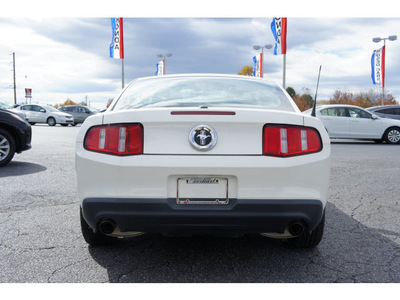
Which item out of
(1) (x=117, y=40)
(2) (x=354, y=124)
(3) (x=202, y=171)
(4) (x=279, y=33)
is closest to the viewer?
(3) (x=202, y=171)

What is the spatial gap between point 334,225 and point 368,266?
1052 millimetres

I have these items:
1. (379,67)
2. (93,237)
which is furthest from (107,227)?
(379,67)

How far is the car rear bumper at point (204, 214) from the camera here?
2502mm

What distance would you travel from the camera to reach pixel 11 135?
7.74m

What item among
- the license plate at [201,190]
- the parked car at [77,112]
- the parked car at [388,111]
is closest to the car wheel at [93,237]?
the license plate at [201,190]

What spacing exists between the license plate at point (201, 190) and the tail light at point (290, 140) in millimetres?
368

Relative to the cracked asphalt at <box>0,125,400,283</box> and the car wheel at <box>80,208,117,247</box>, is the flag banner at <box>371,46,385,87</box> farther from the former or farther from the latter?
the car wheel at <box>80,208,117,247</box>

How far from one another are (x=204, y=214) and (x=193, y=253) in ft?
2.56

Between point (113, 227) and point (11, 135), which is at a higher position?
point (11, 135)

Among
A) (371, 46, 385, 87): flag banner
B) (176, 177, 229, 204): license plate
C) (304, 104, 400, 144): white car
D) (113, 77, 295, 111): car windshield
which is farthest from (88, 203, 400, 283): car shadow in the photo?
(371, 46, 385, 87): flag banner

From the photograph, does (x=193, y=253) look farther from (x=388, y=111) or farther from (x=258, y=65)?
(x=258, y=65)

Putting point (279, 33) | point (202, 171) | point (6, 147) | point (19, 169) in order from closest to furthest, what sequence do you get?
point (202, 171), point (19, 169), point (6, 147), point (279, 33)

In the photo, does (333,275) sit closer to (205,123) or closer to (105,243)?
(205,123)

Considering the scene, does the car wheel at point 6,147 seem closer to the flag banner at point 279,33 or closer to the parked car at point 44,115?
the flag banner at point 279,33
